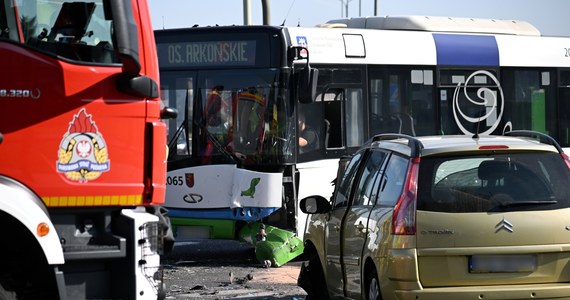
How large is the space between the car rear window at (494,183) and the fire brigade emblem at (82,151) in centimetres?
248

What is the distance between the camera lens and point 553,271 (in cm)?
826

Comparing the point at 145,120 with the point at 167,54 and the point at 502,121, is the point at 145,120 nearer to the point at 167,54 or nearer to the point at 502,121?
the point at 167,54

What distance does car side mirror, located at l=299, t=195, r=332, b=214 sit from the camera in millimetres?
10242

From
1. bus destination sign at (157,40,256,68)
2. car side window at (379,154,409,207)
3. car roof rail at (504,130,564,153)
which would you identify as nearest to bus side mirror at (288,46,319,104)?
bus destination sign at (157,40,256,68)

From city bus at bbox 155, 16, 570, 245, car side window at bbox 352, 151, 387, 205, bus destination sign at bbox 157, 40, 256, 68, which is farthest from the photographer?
bus destination sign at bbox 157, 40, 256, 68

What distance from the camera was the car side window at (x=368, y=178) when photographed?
31.6 ft

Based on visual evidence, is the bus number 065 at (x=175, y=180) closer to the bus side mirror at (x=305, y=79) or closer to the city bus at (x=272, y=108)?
the city bus at (x=272, y=108)

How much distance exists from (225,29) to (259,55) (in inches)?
29.8

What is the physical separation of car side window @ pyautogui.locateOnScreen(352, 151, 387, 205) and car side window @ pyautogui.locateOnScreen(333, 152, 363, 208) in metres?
0.26

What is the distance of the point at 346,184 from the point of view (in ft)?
34.7

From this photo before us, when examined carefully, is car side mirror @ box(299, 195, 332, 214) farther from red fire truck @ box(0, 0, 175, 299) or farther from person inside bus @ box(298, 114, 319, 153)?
person inside bus @ box(298, 114, 319, 153)

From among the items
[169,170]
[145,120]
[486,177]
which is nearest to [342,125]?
[169,170]

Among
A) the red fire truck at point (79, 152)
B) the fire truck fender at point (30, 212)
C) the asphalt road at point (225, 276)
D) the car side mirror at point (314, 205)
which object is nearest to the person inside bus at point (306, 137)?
the asphalt road at point (225, 276)

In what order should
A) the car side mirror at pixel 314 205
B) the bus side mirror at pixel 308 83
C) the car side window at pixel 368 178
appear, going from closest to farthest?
the car side window at pixel 368 178, the car side mirror at pixel 314 205, the bus side mirror at pixel 308 83
